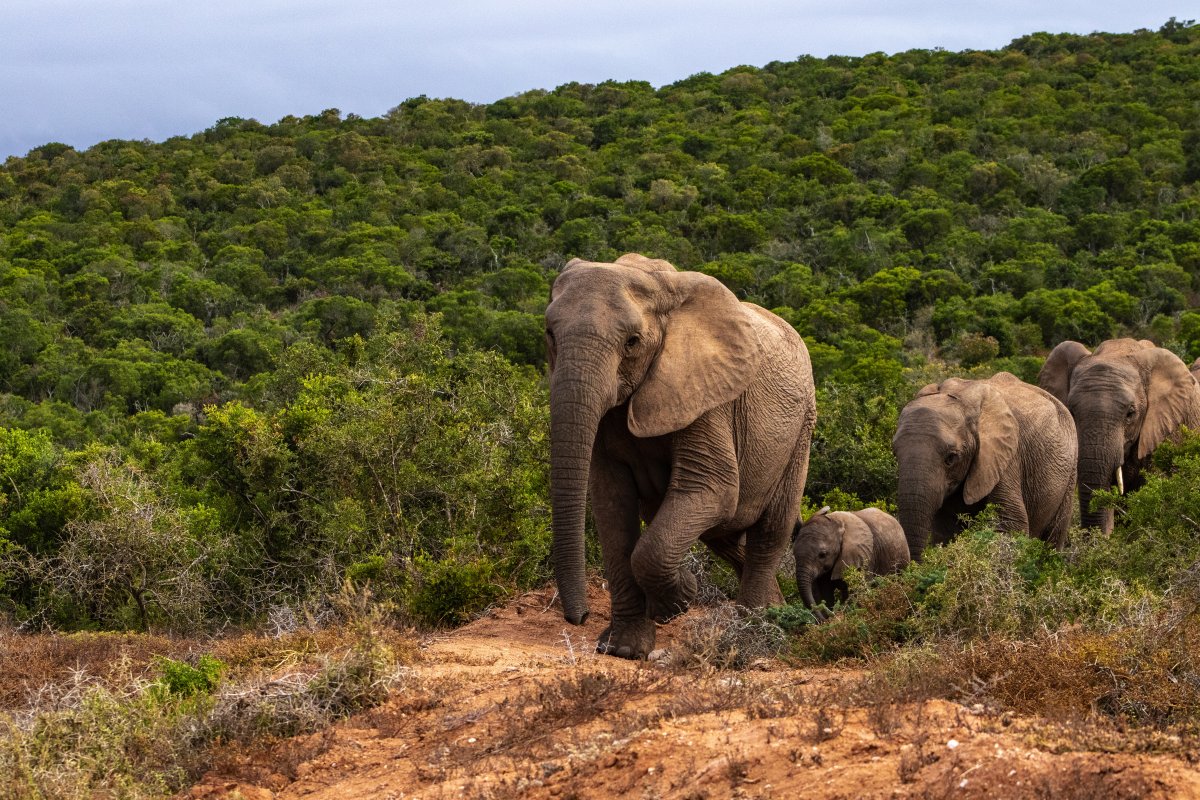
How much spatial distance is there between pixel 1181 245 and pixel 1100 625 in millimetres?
32570

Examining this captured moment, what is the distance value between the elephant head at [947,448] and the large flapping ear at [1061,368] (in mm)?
2495

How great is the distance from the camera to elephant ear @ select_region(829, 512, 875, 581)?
379 inches

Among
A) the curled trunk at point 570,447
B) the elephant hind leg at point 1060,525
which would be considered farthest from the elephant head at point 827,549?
the elephant hind leg at point 1060,525

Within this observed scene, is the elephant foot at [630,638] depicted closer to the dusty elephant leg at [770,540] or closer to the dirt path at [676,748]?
the dusty elephant leg at [770,540]

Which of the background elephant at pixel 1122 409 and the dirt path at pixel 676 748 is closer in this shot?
the dirt path at pixel 676 748

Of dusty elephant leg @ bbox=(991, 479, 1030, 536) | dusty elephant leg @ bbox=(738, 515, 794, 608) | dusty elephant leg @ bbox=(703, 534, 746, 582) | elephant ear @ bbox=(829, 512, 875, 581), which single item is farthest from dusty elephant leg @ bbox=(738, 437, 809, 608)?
dusty elephant leg @ bbox=(991, 479, 1030, 536)

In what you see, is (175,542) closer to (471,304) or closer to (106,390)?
(106,390)

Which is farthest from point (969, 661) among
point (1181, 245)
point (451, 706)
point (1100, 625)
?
point (1181, 245)

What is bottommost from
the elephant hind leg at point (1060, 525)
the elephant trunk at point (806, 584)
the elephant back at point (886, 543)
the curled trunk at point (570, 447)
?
the elephant hind leg at point (1060, 525)

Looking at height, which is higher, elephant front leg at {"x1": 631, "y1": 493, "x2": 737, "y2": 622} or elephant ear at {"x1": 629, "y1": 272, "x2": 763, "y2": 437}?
elephant ear at {"x1": 629, "y1": 272, "x2": 763, "y2": 437}

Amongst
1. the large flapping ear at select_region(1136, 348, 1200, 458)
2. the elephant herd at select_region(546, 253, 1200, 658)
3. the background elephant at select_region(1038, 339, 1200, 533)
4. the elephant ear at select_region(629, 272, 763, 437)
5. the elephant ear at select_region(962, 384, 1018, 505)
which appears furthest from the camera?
the large flapping ear at select_region(1136, 348, 1200, 458)

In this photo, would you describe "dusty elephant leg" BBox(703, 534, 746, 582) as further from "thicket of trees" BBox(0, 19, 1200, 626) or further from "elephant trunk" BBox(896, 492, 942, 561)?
"elephant trunk" BBox(896, 492, 942, 561)

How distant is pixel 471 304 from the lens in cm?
3195

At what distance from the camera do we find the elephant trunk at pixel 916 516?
33.9 feet
